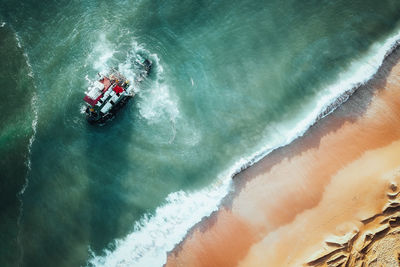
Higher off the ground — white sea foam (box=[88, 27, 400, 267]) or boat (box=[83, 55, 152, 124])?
boat (box=[83, 55, 152, 124])

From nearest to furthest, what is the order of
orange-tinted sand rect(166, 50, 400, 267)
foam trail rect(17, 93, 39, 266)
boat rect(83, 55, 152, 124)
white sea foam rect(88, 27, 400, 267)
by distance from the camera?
orange-tinted sand rect(166, 50, 400, 267) < boat rect(83, 55, 152, 124) < white sea foam rect(88, 27, 400, 267) < foam trail rect(17, 93, 39, 266)

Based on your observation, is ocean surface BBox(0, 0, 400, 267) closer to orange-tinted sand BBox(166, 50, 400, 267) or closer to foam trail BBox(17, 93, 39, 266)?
foam trail BBox(17, 93, 39, 266)

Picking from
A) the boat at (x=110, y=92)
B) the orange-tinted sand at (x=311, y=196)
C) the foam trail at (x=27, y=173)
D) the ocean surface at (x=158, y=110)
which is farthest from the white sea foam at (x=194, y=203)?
the boat at (x=110, y=92)

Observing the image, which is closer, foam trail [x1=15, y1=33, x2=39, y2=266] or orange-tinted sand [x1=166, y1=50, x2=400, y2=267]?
orange-tinted sand [x1=166, y1=50, x2=400, y2=267]

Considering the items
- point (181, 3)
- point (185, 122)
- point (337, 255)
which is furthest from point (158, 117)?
point (337, 255)

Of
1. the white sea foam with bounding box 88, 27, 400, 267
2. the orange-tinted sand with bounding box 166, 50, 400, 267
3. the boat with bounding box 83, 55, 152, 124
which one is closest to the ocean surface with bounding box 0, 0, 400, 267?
the white sea foam with bounding box 88, 27, 400, 267

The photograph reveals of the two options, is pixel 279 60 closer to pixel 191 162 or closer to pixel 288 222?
pixel 191 162
